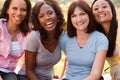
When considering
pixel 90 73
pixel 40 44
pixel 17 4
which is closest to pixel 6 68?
pixel 40 44

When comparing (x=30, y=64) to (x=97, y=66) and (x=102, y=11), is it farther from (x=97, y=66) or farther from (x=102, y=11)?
(x=102, y=11)

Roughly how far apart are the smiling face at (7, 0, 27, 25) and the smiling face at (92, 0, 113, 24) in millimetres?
627

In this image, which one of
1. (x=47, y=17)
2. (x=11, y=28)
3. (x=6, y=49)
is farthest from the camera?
(x=11, y=28)

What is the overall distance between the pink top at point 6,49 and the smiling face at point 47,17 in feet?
0.98


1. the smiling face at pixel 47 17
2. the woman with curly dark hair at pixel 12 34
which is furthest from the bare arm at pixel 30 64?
the smiling face at pixel 47 17

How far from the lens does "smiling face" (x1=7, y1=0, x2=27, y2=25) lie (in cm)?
262

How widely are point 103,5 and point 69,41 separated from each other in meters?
0.43

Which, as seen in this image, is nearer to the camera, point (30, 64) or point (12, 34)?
point (30, 64)

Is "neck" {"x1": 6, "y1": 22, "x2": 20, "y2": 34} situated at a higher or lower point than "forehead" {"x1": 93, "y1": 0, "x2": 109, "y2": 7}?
lower

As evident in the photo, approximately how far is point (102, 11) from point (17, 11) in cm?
75

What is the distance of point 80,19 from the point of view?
2.43m

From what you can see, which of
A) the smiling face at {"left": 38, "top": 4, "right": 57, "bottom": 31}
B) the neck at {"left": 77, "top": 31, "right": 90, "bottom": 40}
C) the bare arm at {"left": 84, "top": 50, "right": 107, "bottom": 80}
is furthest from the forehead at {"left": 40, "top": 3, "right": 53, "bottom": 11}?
the bare arm at {"left": 84, "top": 50, "right": 107, "bottom": 80}

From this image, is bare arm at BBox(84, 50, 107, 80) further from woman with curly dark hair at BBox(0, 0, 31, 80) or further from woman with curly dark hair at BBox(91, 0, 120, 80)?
woman with curly dark hair at BBox(0, 0, 31, 80)

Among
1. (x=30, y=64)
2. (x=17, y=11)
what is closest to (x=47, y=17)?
(x=17, y=11)
